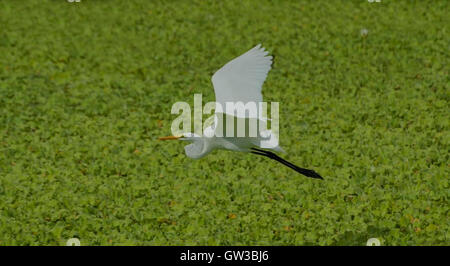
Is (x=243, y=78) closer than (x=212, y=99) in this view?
Yes

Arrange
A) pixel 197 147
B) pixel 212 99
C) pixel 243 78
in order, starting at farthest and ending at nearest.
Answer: pixel 212 99
pixel 197 147
pixel 243 78

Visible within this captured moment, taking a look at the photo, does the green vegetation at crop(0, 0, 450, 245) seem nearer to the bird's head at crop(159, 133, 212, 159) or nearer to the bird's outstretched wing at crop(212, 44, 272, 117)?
the bird's head at crop(159, 133, 212, 159)

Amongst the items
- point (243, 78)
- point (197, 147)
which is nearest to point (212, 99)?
point (197, 147)

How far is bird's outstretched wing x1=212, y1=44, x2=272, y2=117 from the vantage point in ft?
12.5

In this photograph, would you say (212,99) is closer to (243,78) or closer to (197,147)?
(197,147)

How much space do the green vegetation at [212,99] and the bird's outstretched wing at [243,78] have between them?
3.28 ft

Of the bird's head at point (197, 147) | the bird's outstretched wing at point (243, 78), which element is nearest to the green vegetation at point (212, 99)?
the bird's head at point (197, 147)

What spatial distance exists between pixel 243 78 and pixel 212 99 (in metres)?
2.60

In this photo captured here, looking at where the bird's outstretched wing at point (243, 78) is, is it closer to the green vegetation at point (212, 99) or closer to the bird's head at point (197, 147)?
the bird's head at point (197, 147)

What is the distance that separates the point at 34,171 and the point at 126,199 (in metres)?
0.85

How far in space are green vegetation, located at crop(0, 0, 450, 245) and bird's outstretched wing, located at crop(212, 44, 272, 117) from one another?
1001 millimetres

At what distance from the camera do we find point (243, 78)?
3.86m

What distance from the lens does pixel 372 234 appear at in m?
4.46

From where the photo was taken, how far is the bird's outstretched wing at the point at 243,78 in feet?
12.5
